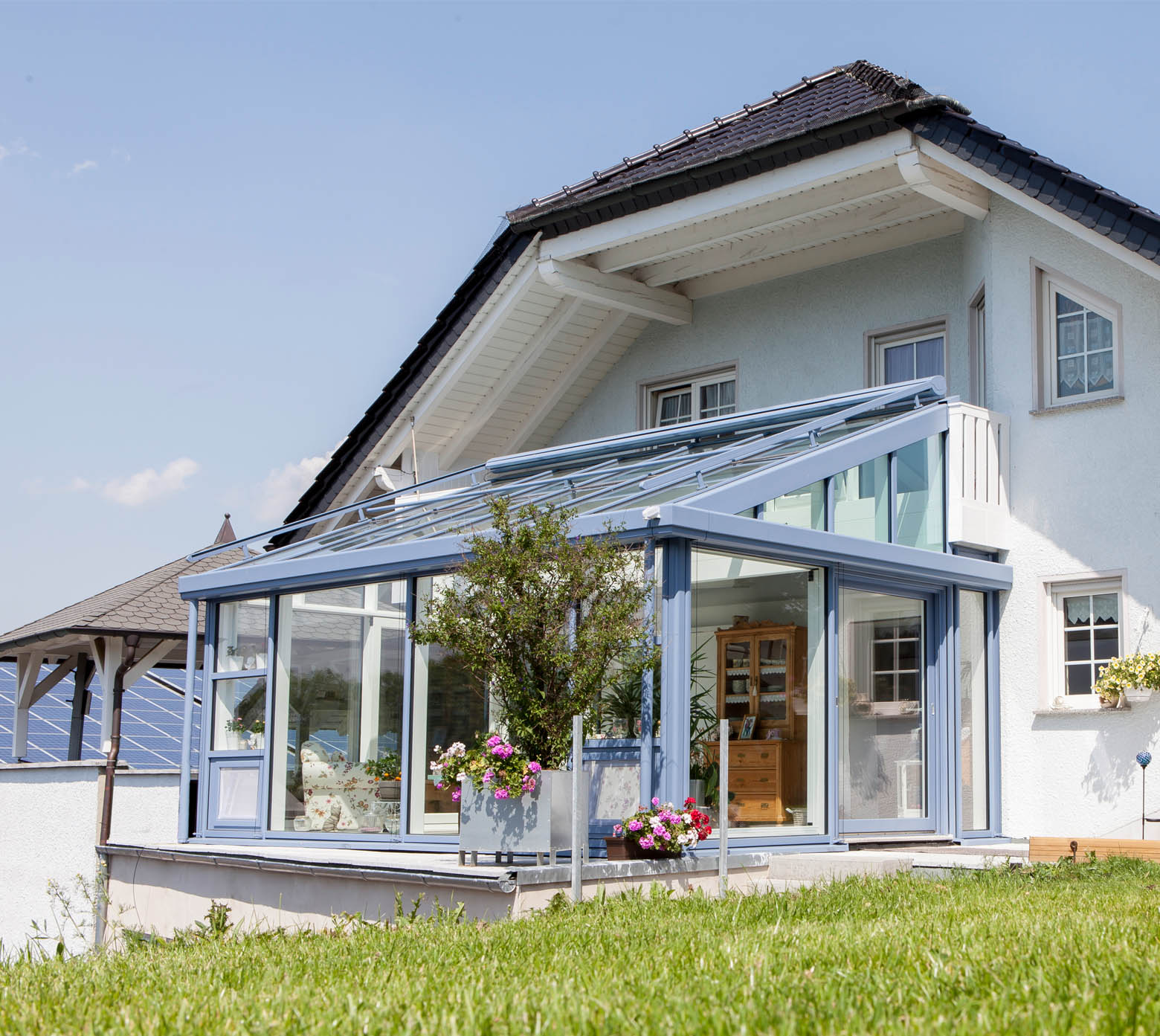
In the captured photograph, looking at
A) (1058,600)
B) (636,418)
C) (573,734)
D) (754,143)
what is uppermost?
(754,143)

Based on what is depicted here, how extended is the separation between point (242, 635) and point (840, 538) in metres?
5.63

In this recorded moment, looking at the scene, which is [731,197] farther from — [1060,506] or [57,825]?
[57,825]

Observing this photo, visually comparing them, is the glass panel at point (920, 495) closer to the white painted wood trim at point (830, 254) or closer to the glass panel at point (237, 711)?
the white painted wood trim at point (830, 254)

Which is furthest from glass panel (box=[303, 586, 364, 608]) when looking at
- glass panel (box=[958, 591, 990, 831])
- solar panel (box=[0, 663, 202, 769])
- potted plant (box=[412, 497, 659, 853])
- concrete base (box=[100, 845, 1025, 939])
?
solar panel (box=[0, 663, 202, 769])

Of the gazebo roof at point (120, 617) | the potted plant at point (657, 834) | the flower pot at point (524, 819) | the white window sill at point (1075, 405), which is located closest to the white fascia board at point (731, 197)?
the white window sill at point (1075, 405)

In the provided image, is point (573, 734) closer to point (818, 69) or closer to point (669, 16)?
point (669, 16)

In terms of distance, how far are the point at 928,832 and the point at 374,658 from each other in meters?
4.65

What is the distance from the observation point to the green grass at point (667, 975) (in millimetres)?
4031

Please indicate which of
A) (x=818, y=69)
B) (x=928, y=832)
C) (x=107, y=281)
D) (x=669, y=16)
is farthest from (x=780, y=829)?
(x=107, y=281)

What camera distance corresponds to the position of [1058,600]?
39.7 feet

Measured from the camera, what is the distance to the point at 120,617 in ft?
59.9

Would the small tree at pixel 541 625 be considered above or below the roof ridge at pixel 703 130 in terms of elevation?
below

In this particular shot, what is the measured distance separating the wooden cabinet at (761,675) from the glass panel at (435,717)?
1.86 m

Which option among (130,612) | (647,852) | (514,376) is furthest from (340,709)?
(130,612)
